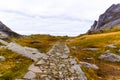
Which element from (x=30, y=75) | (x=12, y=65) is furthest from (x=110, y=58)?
(x=30, y=75)

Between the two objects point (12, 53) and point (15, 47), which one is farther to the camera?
point (15, 47)

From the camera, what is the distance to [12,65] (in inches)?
1059

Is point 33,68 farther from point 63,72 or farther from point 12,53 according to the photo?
point 12,53

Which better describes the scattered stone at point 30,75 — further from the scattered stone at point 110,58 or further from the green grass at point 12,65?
the scattered stone at point 110,58

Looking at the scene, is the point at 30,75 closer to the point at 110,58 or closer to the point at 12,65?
the point at 12,65

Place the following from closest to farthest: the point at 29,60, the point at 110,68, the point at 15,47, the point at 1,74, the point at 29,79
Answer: the point at 29,79, the point at 1,74, the point at 29,60, the point at 15,47, the point at 110,68

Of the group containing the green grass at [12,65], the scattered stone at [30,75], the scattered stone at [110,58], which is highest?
the green grass at [12,65]

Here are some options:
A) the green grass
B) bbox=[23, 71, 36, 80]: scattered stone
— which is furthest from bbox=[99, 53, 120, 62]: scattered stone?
bbox=[23, 71, 36, 80]: scattered stone

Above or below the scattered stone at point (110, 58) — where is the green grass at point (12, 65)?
above

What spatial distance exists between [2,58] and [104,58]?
71.0 feet

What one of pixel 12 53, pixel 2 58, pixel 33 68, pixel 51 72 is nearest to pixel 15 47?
pixel 12 53

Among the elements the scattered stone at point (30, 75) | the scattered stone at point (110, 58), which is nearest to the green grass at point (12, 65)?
the scattered stone at point (30, 75)

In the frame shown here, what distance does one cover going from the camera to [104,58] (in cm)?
4788

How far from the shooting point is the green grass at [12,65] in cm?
2154
